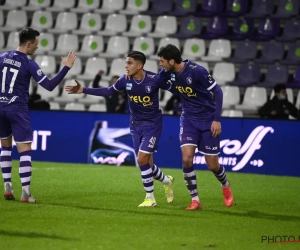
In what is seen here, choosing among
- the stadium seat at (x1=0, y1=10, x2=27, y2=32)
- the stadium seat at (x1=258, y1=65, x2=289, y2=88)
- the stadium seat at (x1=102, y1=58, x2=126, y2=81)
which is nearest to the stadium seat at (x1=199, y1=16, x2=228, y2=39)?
the stadium seat at (x1=258, y1=65, x2=289, y2=88)

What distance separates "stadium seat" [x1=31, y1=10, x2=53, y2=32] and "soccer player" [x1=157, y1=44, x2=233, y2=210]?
11511 mm

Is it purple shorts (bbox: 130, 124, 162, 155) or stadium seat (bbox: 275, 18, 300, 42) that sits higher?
stadium seat (bbox: 275, 18, 300, 42)

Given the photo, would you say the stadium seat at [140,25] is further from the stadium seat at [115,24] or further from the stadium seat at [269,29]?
the stadium seat at [269,29]

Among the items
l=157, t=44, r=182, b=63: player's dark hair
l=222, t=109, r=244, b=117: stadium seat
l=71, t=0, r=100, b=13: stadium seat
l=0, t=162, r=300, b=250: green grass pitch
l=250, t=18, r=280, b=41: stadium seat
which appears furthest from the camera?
l=71, t=0, r=100, b=13: stadium seat

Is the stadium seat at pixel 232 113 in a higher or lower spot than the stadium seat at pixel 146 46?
lower

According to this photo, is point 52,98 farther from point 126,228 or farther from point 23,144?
point 126,228

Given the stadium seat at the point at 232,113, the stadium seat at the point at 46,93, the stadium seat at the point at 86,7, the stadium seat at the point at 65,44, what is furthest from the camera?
the stadium seat at the point at 86,7

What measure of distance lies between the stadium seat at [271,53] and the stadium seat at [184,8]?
92.3 inches

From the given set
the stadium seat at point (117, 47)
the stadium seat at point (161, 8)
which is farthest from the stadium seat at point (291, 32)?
the stadium seat at point (117, 47)

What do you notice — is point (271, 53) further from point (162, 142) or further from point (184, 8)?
point (162, 142)

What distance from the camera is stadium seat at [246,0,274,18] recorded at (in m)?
20.1

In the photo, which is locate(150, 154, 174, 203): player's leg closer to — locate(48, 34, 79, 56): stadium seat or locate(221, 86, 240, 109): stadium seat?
locate(221, 86, 240, 109): stadium seat

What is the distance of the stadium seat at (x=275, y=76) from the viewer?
755 inches

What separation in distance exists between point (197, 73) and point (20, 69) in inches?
92.2
